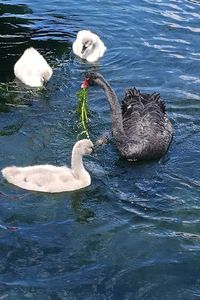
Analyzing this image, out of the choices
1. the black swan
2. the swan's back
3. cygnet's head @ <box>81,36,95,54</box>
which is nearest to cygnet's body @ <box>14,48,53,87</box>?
cygnet's head @ <box>81,36,95,54</box>

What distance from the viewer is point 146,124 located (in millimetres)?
9398

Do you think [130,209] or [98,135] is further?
[98,135]

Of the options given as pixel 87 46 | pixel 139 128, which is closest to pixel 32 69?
pixel 87 46

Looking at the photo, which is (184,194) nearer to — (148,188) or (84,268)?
(148,188)

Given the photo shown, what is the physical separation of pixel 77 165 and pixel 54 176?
34 cm

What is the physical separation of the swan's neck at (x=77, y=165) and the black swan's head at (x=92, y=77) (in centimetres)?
151

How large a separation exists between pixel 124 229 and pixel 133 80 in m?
4.76

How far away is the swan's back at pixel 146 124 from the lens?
9062 mm

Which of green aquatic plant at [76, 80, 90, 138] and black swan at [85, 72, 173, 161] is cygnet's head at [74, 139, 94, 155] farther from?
green aquatic plant at [76, 80, 90, 138]

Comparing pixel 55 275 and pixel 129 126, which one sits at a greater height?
pixel 129 126

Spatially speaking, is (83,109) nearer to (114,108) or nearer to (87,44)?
(114,108)

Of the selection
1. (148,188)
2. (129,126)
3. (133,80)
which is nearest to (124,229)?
(148,188)

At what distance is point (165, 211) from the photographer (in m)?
7.93

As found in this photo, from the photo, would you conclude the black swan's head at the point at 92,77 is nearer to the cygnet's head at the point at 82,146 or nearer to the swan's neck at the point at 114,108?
the swan's neck at the point at 114,108
